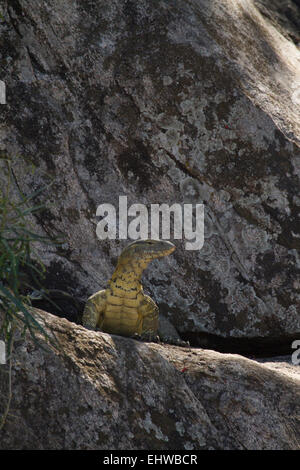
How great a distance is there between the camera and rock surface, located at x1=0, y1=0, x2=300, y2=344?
682 cm

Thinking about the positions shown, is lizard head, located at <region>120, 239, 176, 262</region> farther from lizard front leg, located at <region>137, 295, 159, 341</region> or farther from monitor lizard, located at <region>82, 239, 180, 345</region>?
lizard front leg, located at <region>137, 295, 159, 341</region>

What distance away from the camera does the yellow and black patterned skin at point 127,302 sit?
5.65m

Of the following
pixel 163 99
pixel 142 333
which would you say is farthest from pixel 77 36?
pixel 142 333

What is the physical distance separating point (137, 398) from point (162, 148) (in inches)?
123

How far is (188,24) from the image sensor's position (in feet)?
24.9

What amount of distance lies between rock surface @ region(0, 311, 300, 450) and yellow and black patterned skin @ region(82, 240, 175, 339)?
0.49 metres

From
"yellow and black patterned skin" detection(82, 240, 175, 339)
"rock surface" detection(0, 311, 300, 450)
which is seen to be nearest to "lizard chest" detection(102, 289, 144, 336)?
"yellow and black patterned skin" detection(82, 240, 175, 339)

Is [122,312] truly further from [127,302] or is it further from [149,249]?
[149,249]

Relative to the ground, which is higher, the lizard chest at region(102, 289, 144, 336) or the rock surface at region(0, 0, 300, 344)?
the rock surface at region(0, 0, 300, 344)

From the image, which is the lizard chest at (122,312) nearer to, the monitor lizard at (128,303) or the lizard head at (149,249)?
the monitor lizard at (128,303)

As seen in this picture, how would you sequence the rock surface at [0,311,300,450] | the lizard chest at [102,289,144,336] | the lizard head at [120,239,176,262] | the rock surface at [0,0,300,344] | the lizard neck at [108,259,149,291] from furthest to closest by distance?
1. the rock surface at [0,0,300,344]
2. the lizard chest at [102,289,144,336]
3. the lizard neck at [108,259,149,291]
4. the lizard head at [120,239,176,262]
5. the rock surface at [0,311,300,450]

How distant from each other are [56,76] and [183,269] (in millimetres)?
2332

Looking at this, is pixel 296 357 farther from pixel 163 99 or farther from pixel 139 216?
pixel 163 99

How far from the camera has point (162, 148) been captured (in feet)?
23.5
